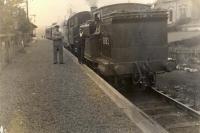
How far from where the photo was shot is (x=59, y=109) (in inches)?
372

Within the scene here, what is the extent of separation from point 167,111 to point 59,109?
343 cm

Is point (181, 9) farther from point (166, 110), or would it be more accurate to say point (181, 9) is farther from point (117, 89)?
point (166, 110)

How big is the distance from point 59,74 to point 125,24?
15.6 ft

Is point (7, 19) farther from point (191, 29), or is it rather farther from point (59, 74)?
point (191, 29)

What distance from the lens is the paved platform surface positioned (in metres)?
7.69

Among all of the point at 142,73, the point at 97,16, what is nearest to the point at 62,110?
the point at 142,73

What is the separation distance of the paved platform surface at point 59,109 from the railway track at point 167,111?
1.40 metres

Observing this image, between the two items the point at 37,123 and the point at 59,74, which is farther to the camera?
the point at 59,74

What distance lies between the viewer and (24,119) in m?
8.42

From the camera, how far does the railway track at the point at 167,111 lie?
31.7 ft

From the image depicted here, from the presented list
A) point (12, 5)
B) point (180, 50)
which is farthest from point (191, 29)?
point (12, 5)

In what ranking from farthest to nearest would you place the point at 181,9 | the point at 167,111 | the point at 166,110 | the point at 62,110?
the point at 181,9 < the point at 166,110 < the point at 167,111 < the point at 62,110

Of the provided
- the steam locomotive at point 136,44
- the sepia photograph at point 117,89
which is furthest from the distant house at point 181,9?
the steam locomotive at point 136,44

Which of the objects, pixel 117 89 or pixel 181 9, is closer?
pixel 117 89
